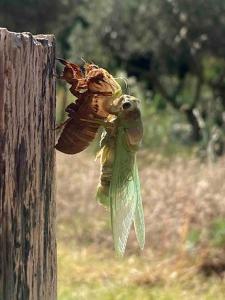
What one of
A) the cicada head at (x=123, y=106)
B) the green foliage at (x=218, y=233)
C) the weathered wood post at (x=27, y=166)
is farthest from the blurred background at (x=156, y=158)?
the weathered wood post at (x=27, y=166)

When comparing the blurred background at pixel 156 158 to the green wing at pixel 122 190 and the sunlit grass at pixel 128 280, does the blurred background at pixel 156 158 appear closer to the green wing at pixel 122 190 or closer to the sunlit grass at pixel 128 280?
the sunlit grass at pixel 128 280

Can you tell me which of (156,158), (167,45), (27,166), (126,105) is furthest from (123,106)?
(167,45)

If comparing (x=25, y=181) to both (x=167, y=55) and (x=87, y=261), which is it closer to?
(x=87, y=261)

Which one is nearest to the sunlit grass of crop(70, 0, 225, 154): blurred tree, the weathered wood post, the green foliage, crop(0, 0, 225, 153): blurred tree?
the green foliage

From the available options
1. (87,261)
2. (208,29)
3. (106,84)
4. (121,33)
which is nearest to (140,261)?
(87,261)

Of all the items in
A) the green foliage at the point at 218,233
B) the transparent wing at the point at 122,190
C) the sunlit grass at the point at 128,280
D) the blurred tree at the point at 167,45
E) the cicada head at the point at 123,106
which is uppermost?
the blurred tree at the point at 167,45

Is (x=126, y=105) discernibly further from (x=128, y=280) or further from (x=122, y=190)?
(x=128, y=280)
